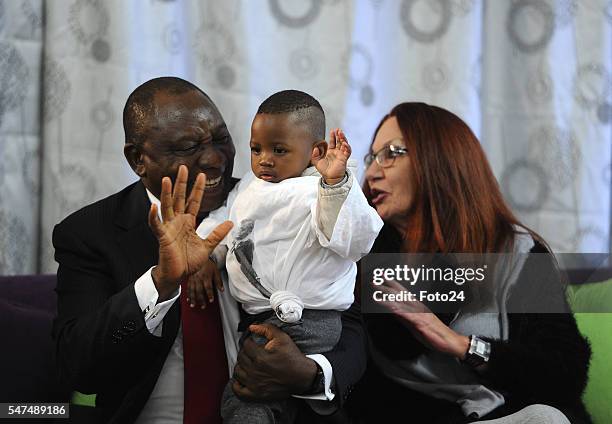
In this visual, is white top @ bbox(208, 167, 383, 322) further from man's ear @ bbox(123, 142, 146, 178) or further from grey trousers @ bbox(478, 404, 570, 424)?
grey trousers @ bbox(478, 404, 570, 424)

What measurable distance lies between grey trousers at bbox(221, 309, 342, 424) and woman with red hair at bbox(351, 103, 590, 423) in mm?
219

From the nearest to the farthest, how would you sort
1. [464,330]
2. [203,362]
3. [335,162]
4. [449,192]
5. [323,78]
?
[335,162], [203,362], [464,330], [449,192], [323,78]

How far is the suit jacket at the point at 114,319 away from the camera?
1439mm

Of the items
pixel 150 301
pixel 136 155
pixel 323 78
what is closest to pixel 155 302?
pixel 150 301

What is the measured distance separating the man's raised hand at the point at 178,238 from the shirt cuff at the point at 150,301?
12 mm

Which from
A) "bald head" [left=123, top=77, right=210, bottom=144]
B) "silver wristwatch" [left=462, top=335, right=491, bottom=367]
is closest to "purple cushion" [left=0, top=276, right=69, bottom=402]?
"bald head" [left=123, top=77, right=210, bottom=144]

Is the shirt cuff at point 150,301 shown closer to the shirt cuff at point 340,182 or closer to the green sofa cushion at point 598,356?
the shirt cuff at point 340,182

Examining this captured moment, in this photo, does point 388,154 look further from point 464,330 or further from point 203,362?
point 203,362

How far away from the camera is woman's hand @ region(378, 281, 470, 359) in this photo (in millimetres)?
1610

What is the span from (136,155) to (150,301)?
0.32 meters

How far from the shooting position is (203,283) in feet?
4.91

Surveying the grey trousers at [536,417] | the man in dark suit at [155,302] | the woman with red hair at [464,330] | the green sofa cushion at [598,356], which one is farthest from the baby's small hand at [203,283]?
the green sofa cushion at [598,356]

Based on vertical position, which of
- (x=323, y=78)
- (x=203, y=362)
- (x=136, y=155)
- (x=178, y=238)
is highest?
(x=323, y=78)

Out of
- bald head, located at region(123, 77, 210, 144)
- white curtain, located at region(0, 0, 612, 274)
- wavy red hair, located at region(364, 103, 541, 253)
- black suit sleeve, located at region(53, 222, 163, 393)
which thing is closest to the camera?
black suit sleeve, located at region(53, 222, 163, 393)
